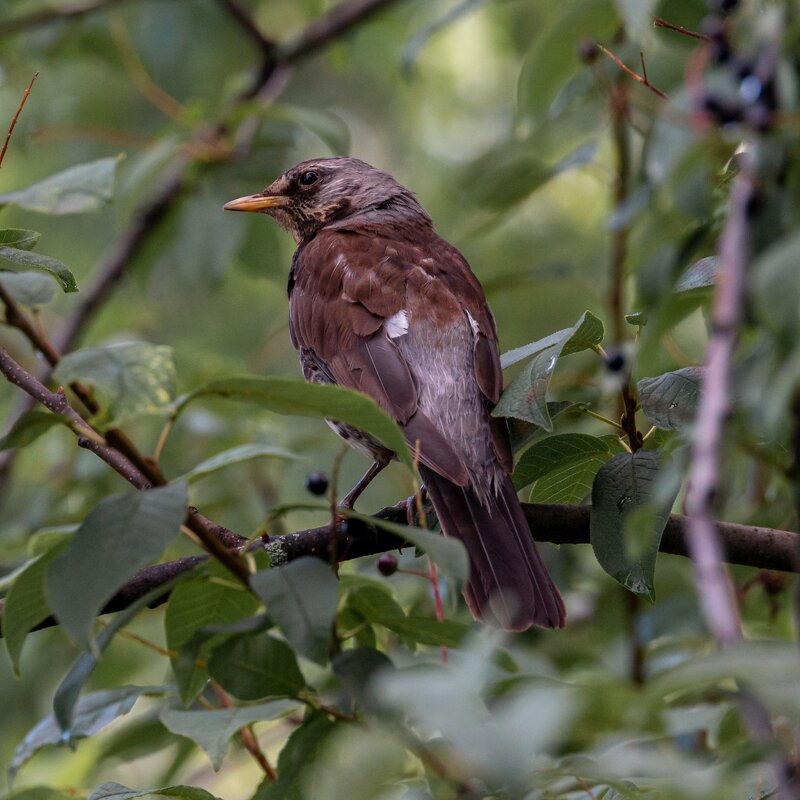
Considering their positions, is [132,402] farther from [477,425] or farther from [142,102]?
[142,102]

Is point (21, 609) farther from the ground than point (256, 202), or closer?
farther from the ground

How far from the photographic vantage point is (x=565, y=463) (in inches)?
123

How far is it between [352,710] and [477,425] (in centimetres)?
181

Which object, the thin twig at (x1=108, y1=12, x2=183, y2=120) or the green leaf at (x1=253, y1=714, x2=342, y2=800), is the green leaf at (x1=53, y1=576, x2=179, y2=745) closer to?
the green leaf at (x1=253, y1=714, x2=342, y2=800)

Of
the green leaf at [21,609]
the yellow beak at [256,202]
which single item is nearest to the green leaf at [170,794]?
the green leaf at [21,609]

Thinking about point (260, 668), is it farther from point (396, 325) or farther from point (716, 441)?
point (396, 325)

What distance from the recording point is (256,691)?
2.44 metres

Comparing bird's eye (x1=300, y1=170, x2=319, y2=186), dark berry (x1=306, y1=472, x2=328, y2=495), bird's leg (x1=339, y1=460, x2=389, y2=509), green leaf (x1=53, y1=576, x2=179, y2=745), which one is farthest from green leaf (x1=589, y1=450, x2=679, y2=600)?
bird's eye (x1=300, y1=170, x2=319, y2=186)

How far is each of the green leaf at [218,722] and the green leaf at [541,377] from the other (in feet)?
2.85

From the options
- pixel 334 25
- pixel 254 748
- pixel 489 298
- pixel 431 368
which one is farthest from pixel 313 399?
pixel 334 25

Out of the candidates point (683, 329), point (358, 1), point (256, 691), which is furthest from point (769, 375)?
point (683, 329)

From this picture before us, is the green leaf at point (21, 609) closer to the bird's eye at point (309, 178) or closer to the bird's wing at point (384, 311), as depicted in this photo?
the bird's wing at point (384, 311)

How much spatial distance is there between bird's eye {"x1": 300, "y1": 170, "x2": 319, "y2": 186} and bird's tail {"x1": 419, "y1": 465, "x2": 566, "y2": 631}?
3077 millimetres

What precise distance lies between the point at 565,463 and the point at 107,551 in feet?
4.51
